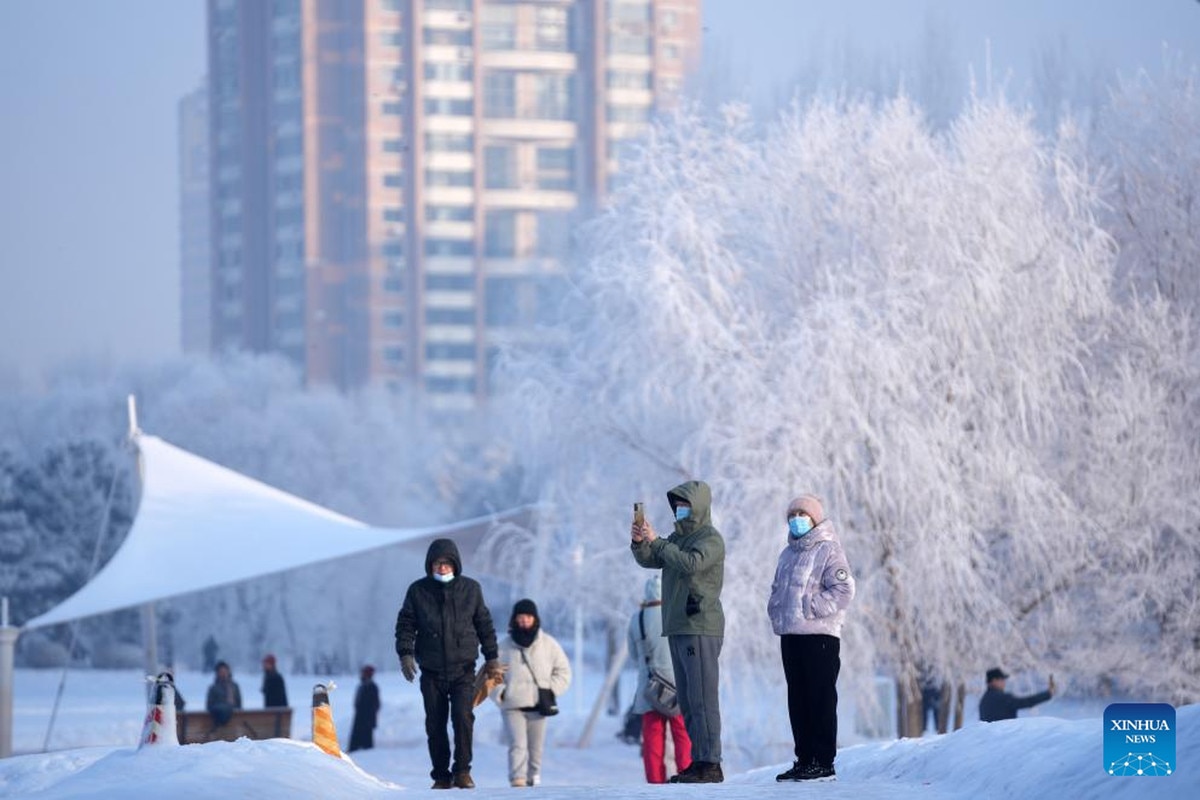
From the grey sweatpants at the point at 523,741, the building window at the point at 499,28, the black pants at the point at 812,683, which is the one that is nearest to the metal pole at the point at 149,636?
the grey sweatpants at the point at 523,741

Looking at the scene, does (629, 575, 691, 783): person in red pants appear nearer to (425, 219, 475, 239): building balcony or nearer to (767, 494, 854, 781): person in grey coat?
(767, 494, 854, 781): person in grey coat

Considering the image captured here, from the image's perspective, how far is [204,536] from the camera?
2684cm

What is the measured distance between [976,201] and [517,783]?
36.4ft

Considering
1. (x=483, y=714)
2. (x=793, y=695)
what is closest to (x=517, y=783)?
(x=793, y=695)

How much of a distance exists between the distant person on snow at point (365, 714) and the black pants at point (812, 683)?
58.1ft

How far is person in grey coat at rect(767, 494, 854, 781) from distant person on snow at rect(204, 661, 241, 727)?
13.6 meters

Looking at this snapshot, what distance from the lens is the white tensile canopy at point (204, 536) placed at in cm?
2527

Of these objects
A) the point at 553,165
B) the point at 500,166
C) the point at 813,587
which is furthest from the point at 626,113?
the point at 813,587

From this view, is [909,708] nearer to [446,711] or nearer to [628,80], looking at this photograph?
[446,711]

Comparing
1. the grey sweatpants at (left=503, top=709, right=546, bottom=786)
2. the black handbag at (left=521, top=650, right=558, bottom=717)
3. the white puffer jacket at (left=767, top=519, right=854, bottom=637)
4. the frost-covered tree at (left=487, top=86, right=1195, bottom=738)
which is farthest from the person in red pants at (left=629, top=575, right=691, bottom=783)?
the frost-covered tree at (left=487, top=86, right=1195, bottom=738)

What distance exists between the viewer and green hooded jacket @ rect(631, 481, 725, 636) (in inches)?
402

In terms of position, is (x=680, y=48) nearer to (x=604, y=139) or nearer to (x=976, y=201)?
(x=604, y=139)

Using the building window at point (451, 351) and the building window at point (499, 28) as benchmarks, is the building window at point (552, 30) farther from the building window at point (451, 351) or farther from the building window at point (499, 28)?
the building window at point (451, 351)

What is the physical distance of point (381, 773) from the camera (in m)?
22.5
